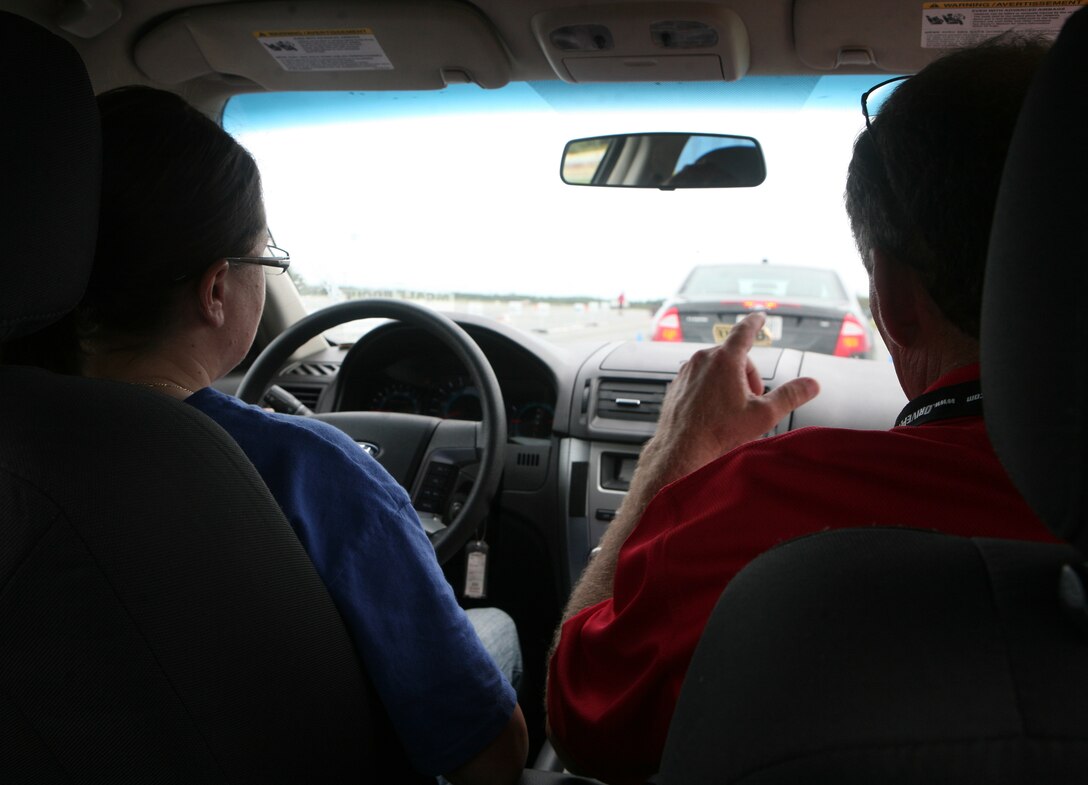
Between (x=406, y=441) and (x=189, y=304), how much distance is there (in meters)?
1.59

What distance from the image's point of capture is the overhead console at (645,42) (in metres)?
2.31

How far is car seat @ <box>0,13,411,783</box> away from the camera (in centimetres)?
110

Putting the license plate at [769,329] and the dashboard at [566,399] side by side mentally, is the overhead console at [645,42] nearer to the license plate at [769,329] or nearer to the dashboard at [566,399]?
the dashboard at [566,399]

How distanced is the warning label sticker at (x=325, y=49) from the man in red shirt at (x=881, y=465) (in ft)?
5.55

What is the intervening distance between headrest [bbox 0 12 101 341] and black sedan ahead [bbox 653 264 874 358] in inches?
124

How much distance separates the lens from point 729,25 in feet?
7.64

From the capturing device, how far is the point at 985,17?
2.16 metres

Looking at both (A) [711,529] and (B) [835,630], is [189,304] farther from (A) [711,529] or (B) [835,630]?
(B) [835,630]

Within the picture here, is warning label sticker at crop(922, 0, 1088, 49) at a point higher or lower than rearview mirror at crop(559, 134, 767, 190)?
higher

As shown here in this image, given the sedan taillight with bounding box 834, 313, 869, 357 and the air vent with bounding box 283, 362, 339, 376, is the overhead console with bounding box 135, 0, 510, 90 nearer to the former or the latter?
the air vent with bounding box 283, 362, 339, 376

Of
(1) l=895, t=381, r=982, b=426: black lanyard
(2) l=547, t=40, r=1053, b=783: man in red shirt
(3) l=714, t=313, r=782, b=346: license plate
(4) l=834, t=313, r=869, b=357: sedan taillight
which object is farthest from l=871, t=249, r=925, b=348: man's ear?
(4) l=834, t=313, r=869, b=357: sedan taillight

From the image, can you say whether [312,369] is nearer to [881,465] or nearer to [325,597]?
[325,597]

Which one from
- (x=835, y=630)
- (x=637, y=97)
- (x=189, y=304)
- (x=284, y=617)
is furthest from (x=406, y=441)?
(x=835, y=630)

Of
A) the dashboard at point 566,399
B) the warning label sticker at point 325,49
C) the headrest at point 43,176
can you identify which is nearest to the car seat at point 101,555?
the headrest at point 43,176
